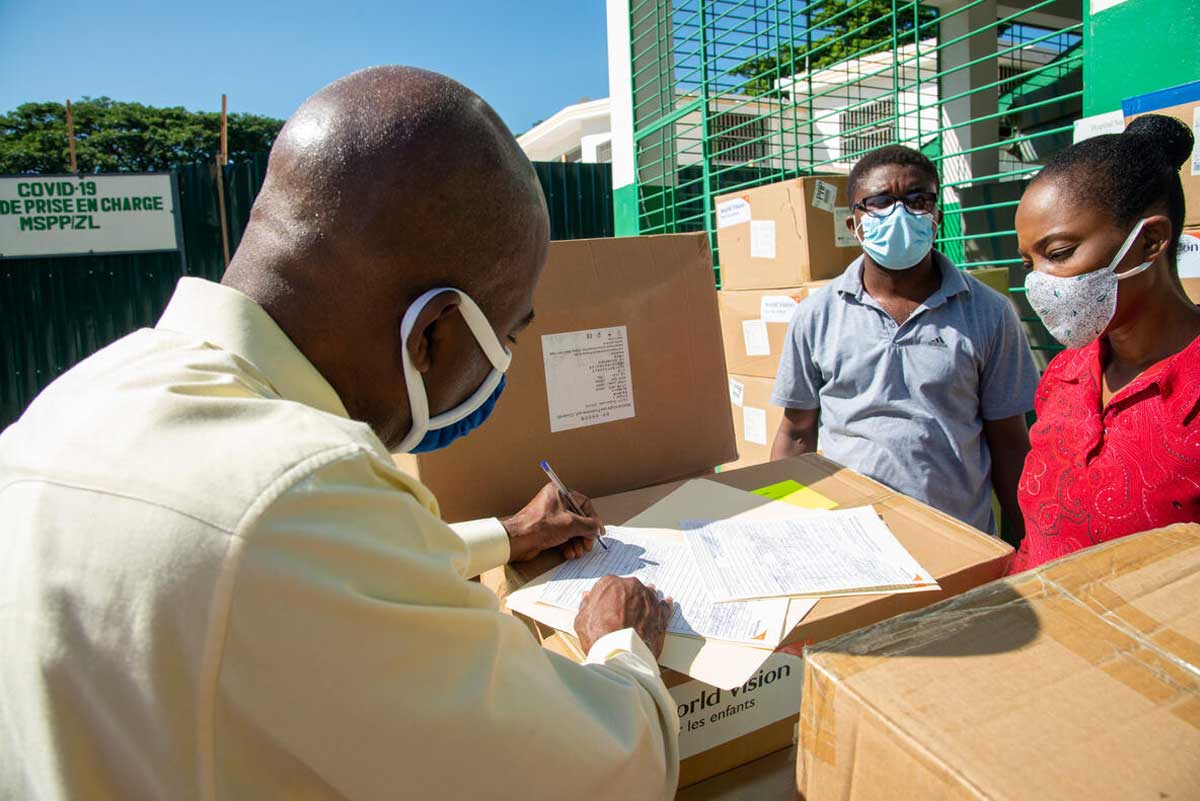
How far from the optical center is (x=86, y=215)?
255 inches

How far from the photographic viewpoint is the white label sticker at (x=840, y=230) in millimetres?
2902

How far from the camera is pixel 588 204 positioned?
26.2ft

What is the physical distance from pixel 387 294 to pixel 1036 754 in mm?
730

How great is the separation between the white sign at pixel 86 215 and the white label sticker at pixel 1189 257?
7.35m

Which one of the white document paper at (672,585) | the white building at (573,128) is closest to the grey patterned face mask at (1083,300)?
the white document paper at (672,585)

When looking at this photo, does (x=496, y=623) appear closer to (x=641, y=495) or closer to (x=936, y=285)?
(x=641, y=495)

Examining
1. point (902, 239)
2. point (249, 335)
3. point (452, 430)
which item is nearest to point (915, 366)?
point (902, 239)

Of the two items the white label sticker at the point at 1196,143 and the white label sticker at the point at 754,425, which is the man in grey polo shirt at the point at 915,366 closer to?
the white label sticker at the point at 1196,143

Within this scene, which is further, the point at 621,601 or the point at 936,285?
the point at 936,285

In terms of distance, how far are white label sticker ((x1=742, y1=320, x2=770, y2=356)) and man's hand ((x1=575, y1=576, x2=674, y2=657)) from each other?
7.44 ft

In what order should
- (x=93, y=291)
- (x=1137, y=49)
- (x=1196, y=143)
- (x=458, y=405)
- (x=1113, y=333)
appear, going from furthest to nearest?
(x=93, y=291), (x=1137, y=49), (x=1196, y=143), (x=1113, y=333), (x=458, y=405)

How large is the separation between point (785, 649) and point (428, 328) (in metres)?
0.59

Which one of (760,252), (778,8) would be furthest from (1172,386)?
(778,8)

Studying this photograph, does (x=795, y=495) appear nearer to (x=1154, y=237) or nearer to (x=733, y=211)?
(x=1154, y=237)
